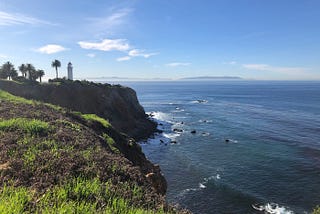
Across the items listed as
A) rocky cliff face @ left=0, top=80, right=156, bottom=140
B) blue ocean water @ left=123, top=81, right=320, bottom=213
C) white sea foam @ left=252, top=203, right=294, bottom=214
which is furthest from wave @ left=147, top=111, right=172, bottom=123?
white sea foam @ left=252, top=203, right=294, bottom=214

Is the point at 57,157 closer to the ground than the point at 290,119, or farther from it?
farther from it

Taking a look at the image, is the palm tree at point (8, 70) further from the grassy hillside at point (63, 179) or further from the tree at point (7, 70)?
the grassy hillside at point (63, 179)

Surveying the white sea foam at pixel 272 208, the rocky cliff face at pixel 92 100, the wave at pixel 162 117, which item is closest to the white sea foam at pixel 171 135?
the rocky cliff face at pixel 92 100

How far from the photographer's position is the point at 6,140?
11.0m

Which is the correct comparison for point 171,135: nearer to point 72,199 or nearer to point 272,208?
point 272,208

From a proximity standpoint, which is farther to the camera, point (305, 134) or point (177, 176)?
point (305, 134)

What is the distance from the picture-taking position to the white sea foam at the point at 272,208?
27323mm

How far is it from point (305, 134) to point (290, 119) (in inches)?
752

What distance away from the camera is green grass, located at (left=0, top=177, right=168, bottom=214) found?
19.7ft

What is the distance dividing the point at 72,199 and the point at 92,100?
56.5m

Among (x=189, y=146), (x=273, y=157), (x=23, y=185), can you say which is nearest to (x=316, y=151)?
(x=273, y=157)

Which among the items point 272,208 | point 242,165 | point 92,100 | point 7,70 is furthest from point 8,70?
point 272,208

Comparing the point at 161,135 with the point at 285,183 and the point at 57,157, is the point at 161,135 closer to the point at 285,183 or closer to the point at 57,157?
the point at 285,183

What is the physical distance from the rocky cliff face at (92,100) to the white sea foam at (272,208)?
34.0 metres
